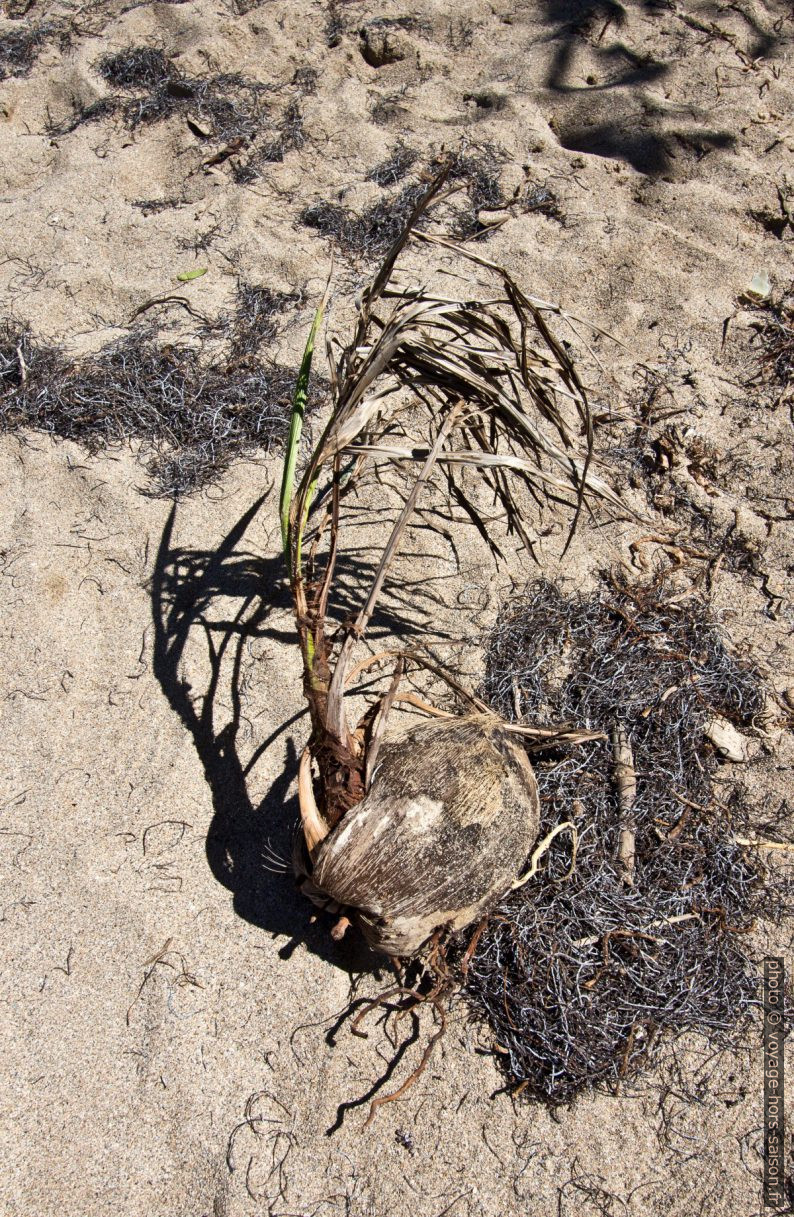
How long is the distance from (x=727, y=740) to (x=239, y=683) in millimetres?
1090

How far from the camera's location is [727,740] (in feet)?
5.94

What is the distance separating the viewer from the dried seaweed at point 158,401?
220cm

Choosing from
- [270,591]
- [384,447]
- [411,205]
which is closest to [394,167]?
[411,205]

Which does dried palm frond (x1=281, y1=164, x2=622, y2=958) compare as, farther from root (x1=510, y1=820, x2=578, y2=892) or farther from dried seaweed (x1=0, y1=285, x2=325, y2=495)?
dried seaweed (x1=0, y1=285, x2=325, y2=495)

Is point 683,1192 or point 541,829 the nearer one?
point 683,1192

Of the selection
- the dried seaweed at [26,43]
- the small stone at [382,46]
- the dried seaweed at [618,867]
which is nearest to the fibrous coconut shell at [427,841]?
the dried seaweed at [618,867]

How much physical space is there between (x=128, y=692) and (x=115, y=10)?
302cm

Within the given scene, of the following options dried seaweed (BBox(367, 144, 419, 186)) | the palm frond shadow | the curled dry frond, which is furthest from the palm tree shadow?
dried seaweed (BBox(367, 144, 419, 186))

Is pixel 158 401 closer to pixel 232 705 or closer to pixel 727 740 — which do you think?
pixel 232 705

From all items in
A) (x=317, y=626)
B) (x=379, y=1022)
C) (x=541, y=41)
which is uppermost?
(x=541, y=41)

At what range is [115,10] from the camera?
331 cm

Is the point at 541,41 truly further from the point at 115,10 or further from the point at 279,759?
the point at 279,759

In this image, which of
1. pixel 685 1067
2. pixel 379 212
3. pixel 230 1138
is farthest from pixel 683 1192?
pixel 379 212

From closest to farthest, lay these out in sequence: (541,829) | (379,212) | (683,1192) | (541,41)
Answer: (683,1192), (541,829), (379,212), (541,41)
